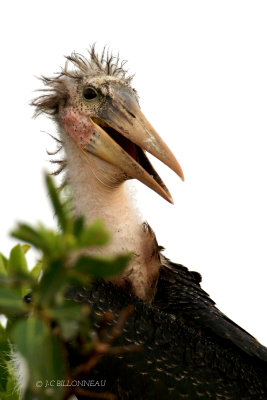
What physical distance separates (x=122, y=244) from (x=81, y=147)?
0.84 metres

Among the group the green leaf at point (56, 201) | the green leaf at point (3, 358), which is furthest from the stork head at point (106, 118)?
the green leaf at point (56, 201)

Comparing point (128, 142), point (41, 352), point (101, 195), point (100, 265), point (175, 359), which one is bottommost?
point (41, 352)

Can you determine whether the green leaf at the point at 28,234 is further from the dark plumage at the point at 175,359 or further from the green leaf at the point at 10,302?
the dark plumage at the point at 175,359

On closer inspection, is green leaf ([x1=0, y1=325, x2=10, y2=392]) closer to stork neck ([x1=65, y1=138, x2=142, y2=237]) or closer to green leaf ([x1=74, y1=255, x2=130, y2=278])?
stork neck ([x1=65, y1=138, x2=142, y2=237])

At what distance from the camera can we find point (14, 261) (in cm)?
426

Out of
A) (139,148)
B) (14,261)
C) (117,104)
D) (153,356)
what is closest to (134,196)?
(139,148)

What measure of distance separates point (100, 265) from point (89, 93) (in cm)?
392

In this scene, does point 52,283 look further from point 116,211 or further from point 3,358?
point 3,358

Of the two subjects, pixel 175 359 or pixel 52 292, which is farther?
pixel 175 359

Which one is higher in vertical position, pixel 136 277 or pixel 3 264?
pixel 3 264

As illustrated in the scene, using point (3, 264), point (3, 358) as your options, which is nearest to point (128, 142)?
point (3, 264)

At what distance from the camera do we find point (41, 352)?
731mm

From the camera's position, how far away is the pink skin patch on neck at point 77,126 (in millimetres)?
4422

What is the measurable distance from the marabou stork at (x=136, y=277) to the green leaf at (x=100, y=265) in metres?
2.80
